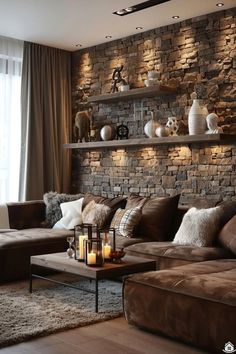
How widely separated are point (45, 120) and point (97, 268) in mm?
3491

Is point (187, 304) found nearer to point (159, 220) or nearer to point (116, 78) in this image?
point (159, 220)

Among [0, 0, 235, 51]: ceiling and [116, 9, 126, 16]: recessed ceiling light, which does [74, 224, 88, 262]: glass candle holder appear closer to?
[0, 0, 235, 51]: ceiling

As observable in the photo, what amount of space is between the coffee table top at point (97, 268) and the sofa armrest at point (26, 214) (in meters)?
1.73

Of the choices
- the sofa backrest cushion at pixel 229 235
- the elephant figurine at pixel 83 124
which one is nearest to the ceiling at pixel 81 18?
the elephant figurine at pixel 83 124

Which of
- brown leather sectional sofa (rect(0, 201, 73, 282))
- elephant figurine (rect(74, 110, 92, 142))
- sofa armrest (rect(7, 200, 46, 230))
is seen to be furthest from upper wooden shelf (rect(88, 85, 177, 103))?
brown leather sectional sofa (rect(0, 201, 73, 282))

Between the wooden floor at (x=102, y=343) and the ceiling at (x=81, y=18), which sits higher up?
the ceiling at (x=81, y=18)

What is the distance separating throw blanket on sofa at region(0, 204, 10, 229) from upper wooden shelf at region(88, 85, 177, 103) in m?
1.84

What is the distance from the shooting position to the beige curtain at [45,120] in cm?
664

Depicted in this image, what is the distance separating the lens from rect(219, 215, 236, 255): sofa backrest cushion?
440 centimetres

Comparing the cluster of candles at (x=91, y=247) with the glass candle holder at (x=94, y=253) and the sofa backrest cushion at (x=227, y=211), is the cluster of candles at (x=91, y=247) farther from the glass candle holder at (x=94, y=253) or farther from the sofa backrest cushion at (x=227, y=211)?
the sofa backrest cushion at (x=227, y=211)

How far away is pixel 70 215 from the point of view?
5883 millimetres

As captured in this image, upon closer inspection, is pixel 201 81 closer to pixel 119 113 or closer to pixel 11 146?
pixel 119 113

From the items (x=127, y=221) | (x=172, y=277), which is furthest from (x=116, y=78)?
(x=172, y=277)

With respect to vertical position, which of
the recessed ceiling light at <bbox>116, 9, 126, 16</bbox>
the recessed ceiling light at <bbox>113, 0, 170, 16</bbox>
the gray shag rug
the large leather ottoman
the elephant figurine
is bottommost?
the gray shag rug
